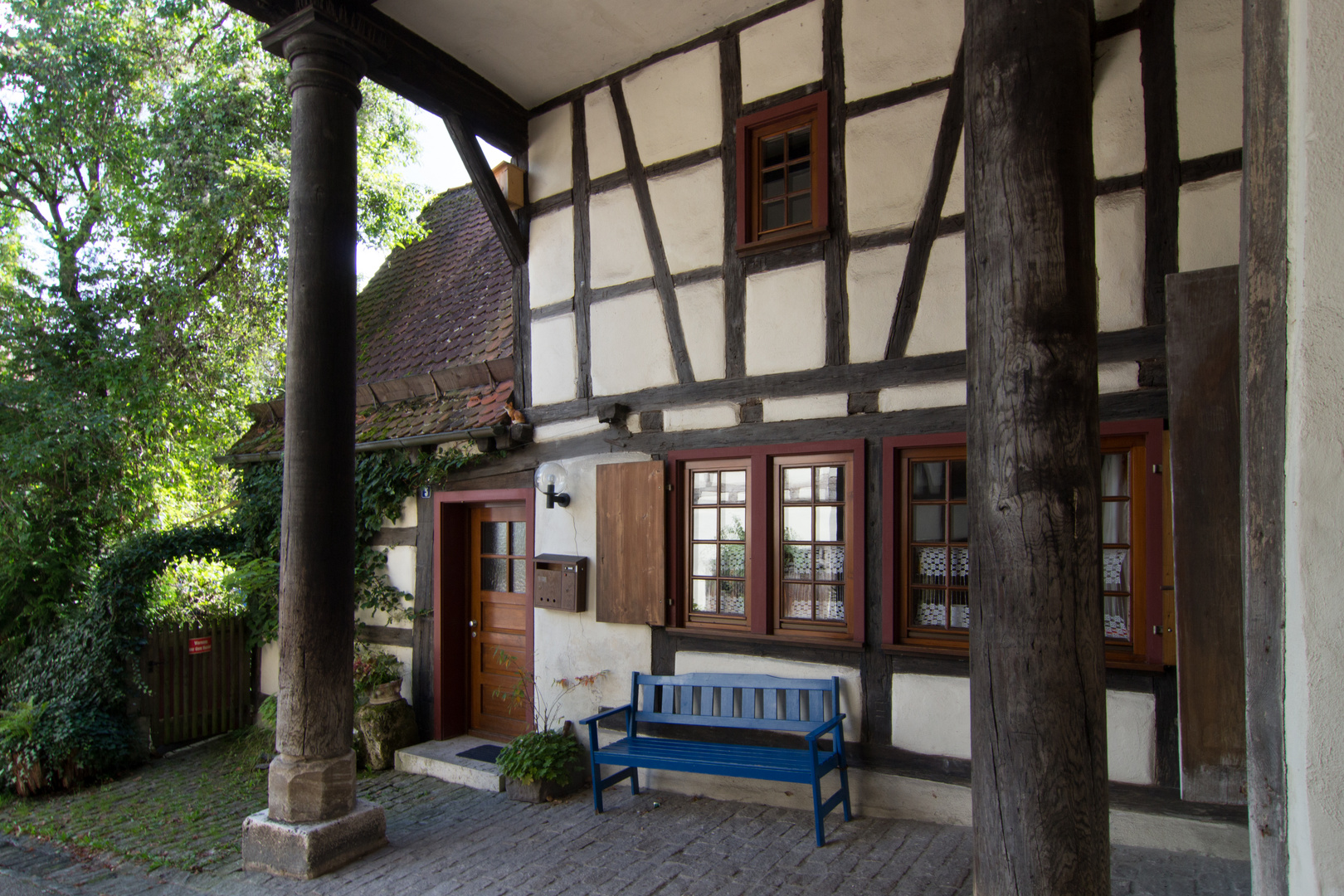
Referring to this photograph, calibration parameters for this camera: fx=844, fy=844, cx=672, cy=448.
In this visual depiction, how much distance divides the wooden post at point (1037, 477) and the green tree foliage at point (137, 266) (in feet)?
24.8

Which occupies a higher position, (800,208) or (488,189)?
(488,189)

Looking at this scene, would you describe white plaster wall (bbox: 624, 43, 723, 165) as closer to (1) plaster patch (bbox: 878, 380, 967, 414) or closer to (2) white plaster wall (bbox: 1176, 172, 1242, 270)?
(1) plaster patch (bbox: 878, 380, 967, 414)

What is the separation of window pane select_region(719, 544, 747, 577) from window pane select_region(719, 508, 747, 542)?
54 mm

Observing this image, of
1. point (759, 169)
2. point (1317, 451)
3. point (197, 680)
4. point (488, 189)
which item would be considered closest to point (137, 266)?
point (197, 680)

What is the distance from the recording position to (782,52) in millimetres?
5508

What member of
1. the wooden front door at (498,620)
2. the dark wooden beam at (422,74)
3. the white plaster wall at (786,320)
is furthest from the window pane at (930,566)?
the dark wooden beam at (422,74)

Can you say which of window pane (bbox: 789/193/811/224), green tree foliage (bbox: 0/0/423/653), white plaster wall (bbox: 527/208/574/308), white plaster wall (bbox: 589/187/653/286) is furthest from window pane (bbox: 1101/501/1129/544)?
green tree foliage (bbox: 0/0/423/653)

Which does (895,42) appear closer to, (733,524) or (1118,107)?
(1118,107)

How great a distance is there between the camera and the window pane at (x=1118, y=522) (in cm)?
436

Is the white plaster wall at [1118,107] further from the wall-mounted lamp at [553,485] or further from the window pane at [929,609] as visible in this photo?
the wall-mounted lamp at [553,485]

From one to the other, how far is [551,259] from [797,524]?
115 inches

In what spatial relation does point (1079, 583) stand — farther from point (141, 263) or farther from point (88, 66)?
point (88, 66)

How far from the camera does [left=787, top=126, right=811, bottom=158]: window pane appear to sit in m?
5.48

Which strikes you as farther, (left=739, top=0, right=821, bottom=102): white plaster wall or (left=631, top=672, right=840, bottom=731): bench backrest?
(left=739, top=0, right=821, bottom=102): white plaster wall
